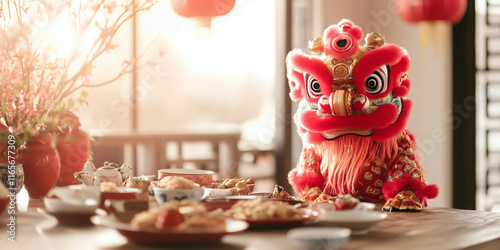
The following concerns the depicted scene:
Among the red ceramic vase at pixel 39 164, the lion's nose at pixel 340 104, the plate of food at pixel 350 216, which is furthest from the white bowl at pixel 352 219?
the red ceramic vase at pixel 39 164

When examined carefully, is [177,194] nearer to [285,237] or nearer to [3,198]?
[285,237]

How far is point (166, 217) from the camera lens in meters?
1.09

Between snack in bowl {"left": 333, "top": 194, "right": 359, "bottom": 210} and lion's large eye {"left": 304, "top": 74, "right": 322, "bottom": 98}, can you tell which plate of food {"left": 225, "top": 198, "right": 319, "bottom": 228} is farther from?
lion's large eye {"left": 304, "top": 74, "right": 322, "bottom": 98}

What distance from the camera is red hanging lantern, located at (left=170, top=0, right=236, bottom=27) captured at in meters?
1.66

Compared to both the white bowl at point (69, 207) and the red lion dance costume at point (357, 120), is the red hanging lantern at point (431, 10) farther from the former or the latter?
the white bowl at point (69, 207)

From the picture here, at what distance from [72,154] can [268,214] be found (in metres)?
0.77

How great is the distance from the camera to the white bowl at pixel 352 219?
120 cm

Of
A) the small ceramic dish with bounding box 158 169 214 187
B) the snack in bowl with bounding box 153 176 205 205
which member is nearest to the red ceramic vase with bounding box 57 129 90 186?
the small ceramic dish with bounding box 158 169 214 187

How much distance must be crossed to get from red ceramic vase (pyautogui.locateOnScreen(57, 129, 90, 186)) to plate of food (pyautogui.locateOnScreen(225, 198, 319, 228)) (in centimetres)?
69

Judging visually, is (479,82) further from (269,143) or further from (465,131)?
(269,143)

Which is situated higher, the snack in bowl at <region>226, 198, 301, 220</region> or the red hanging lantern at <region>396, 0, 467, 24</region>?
the red hanging lantern at <region>396, 0, 467, 24</region>

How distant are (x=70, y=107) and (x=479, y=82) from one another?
2.65 meters

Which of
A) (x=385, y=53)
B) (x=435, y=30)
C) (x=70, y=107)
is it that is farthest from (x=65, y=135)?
(x=435, y=30)

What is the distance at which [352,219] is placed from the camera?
4.00 feet
